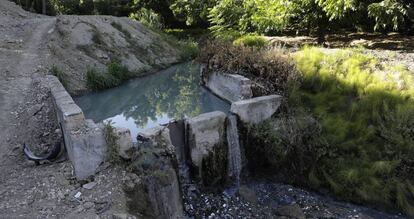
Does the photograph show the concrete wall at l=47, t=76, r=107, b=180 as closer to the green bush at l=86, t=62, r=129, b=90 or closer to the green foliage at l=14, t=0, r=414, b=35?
the green bush at l=86, t=62, r=129, b=90

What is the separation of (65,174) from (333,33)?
12.5 meters

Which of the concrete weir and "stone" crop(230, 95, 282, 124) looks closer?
the concrete weir

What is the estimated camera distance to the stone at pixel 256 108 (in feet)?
23.6

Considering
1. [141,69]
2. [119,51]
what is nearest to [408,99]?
[141,69]

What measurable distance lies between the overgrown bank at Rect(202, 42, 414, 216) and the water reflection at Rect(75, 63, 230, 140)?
176 centimetres

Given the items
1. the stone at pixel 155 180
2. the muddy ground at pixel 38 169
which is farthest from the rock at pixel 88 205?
the stone at pixel 155 180

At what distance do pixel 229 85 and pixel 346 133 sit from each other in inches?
114

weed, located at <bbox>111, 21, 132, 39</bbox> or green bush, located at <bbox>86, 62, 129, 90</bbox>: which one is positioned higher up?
→ weed, located at <bbox>111, 21, 132, 39</bbox>

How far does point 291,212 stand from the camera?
6.14 meters

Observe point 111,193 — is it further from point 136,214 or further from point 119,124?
point 119,124

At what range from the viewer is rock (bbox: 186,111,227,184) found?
677 centimetres

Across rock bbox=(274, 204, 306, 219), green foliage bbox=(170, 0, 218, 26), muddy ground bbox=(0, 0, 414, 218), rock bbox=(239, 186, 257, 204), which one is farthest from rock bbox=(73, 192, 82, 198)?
green foliage bbox=(170, 0, 218, 26)

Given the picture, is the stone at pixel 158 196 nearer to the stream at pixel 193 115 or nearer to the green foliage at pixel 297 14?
the stream at pixel 193 115

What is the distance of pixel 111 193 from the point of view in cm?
515
